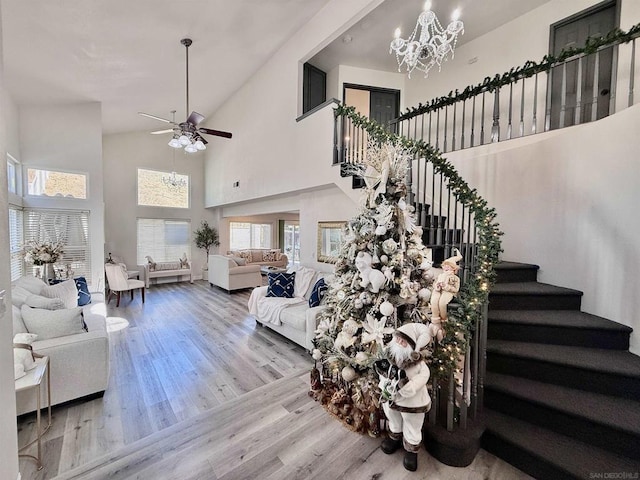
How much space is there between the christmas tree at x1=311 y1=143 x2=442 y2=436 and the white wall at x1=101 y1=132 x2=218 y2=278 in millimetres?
7719

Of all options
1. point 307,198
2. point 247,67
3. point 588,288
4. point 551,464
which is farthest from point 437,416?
point 247,67

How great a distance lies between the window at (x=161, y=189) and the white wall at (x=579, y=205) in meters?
7.85

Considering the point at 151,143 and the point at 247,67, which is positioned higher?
the point at 247,67

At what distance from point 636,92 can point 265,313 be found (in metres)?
5.45

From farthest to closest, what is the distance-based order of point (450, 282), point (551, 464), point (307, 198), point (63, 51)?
1. point (307, 198)
2. point (63, 51)
3. point (450, 282)
4. point (551, 464)

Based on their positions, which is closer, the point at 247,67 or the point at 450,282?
the point at 450,282

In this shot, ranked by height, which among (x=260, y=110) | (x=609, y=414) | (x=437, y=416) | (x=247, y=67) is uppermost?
(x=247, y=67)

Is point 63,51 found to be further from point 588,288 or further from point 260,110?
point 588,288

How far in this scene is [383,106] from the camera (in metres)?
5.84

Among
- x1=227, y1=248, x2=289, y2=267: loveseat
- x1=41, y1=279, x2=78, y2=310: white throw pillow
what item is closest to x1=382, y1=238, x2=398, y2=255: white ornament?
x1=41, y1=279, x2=78, y2=310: white throw pillow

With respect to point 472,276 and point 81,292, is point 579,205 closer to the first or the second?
point 472,276

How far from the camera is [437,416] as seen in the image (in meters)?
2.03

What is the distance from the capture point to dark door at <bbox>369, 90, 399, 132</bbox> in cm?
577

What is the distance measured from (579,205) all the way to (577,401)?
195 centimetres
